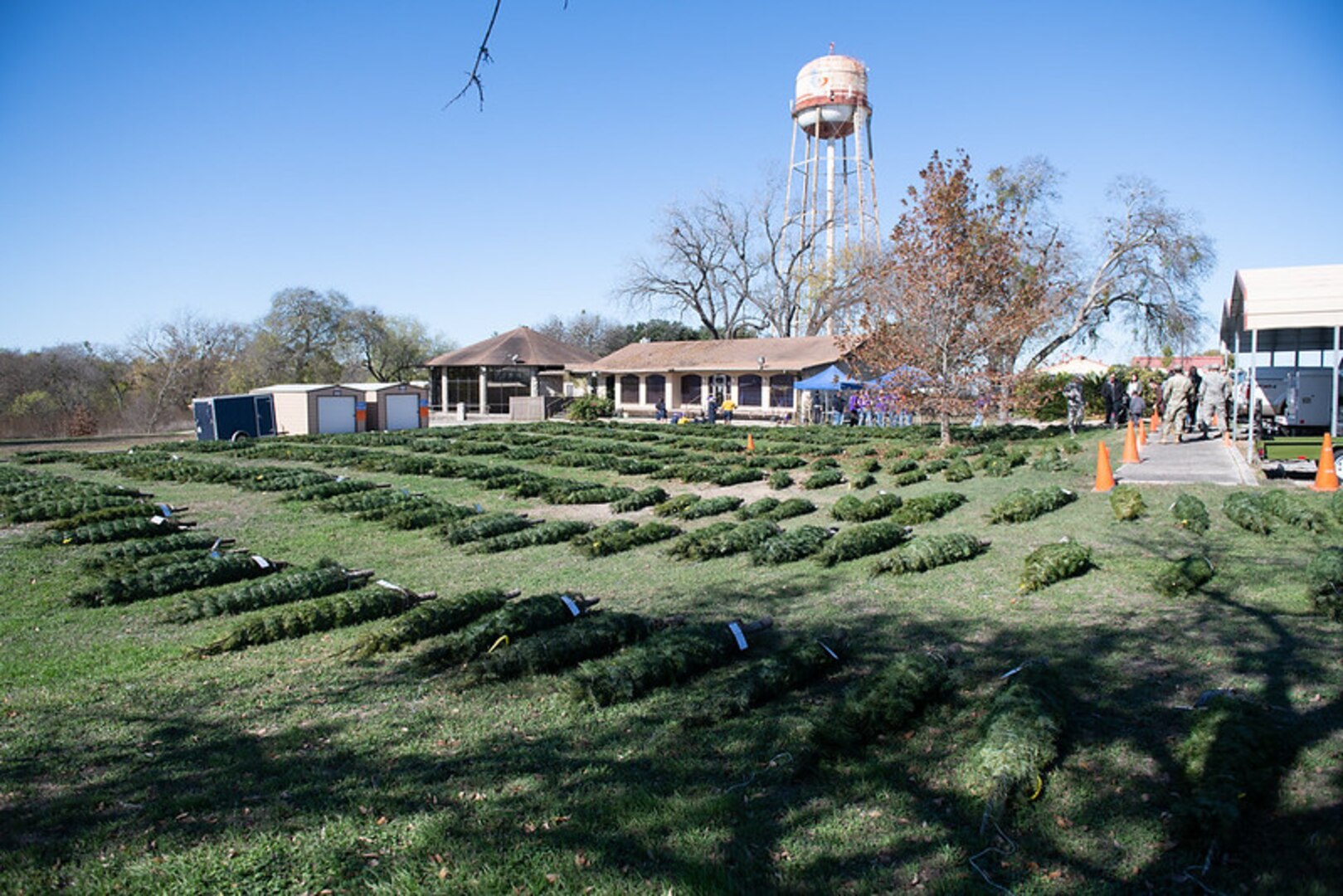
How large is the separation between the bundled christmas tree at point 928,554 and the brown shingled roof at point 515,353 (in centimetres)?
4767

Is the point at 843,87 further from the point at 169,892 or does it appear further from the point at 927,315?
the point at 169,892

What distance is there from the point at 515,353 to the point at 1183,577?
5151cm

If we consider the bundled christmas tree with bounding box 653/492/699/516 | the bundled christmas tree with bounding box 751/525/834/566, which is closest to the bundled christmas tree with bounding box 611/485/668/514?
the bundled christmas tree with bounding box 653/492/699/516

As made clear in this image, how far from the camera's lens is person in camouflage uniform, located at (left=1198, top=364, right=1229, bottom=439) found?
19831mm

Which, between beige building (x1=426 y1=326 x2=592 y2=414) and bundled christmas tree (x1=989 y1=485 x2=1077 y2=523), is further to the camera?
beige building (x1=426 y1=326 x2=592 y2=414)

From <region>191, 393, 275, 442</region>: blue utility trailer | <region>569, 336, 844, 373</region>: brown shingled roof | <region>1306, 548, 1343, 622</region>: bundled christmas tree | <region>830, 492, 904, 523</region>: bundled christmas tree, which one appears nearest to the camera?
<region>1306, 548, 1343, 622</region>: bundled christmas tree

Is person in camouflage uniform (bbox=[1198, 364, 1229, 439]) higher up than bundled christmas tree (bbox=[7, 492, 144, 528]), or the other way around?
person in camouflage uniform (bbox=[1198, 364, 1229, 439])

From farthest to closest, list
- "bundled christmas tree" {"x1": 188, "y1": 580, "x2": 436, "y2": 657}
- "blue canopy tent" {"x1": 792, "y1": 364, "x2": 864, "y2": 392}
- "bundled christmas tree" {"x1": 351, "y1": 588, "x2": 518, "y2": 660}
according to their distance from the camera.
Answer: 1. "blue canopy tent" {"x1": 792, "y1": 364, "x2": 864, "y2": 392}
2. "bundled christmas tree" {"x1": 188, "y1": 580, "x2": 436, "y2": 657}
3. "bundled christmas tree" {"x1": 351, "y1": 588, "x2": 518, "y2": 660}

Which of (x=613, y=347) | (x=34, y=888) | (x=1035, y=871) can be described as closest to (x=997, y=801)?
(x=1035, y=871)

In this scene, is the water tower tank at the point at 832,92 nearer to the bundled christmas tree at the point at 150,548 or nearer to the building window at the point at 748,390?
the building window at the point at 748,390

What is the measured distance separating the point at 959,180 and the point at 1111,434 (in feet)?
31.8

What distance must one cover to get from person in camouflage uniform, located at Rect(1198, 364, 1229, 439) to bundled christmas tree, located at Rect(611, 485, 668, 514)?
47.6 ft

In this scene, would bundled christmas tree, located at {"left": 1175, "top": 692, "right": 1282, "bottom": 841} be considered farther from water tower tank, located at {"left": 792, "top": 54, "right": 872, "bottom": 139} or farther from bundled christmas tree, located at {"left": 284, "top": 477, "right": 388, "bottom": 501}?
water tower tank, located at {"left": 792, "top": 54, "right": 872, "bottom": 139}

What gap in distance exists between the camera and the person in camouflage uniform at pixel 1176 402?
20047 millimetres
